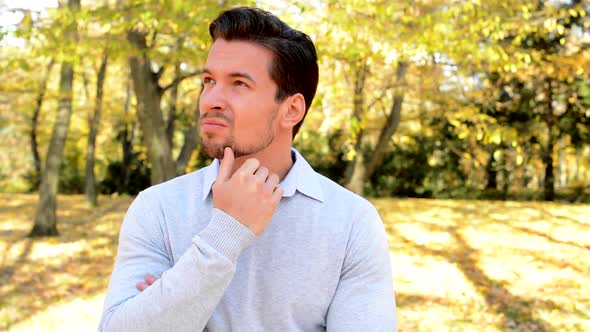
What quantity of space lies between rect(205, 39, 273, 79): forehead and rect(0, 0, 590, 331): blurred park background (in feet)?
15.1

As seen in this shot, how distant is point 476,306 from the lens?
799 centimetres

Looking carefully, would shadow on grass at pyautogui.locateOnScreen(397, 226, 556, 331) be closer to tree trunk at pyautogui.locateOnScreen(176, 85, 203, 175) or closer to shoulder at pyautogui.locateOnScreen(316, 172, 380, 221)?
tree trunk at pyautogui.locateOnScreen(176, 85, 203, 175)

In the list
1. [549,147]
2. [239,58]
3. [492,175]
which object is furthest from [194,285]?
[492,175]

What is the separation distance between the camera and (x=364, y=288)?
6.11 ft

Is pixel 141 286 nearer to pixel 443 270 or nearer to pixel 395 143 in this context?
pixel 443 270

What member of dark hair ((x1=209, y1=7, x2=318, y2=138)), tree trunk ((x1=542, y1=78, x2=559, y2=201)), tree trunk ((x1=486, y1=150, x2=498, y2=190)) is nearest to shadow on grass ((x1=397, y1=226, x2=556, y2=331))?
dark hair ((x1=209, y1=7, x2=318, y2=138))

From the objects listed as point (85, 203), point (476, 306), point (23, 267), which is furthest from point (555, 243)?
point (85, 203)

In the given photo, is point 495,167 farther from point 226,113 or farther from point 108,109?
point 226,113

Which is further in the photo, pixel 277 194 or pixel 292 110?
pixel 292 110

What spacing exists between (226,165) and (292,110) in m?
0.40

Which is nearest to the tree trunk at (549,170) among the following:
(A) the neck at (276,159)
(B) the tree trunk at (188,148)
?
(B) the tree trunk at (188,148)

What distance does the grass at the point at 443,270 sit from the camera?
24.3 feet

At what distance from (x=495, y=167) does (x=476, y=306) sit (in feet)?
48.8

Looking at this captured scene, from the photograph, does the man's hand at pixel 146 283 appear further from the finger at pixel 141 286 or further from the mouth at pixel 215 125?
the mouth at pixel 215 125
